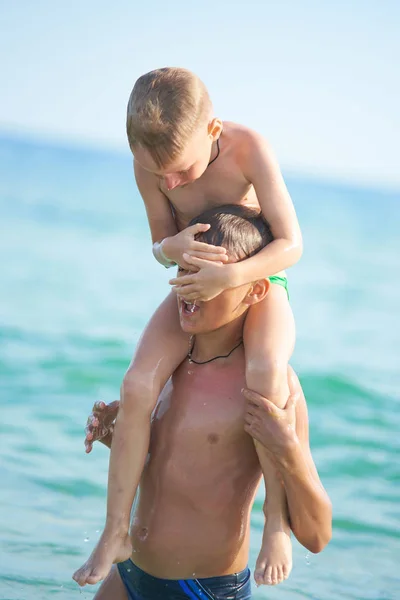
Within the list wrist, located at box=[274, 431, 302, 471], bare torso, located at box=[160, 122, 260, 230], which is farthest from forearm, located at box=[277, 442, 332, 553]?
bare torso, located at box=[160, 122, 260, 230]

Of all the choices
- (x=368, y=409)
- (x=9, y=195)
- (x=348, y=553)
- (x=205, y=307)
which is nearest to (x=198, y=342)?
(x=205, y=307)

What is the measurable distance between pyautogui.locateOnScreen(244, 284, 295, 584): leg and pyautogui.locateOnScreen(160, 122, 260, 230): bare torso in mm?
330

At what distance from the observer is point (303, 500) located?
3375mm

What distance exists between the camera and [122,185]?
42.8m

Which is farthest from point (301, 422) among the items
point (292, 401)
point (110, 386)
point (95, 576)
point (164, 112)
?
point (110, 386)

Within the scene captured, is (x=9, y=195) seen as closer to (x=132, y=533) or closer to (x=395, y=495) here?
(x=395, y=495)

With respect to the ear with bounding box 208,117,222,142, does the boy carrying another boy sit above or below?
below

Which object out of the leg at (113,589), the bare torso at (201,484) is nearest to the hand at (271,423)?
the bare torso at (201,484)

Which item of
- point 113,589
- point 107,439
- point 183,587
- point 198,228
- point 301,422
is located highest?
point 198,228

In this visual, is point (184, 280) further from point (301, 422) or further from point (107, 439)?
point (107, 439)

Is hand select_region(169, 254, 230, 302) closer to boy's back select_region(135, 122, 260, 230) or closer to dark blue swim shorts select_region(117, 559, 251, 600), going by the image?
boy's back select_region(135, 122, 260, 230)

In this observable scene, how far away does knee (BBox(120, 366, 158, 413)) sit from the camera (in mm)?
3393

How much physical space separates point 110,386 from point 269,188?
738 centimetres

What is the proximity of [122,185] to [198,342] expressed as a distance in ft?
130
